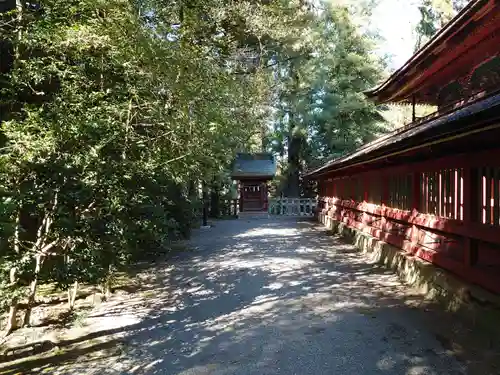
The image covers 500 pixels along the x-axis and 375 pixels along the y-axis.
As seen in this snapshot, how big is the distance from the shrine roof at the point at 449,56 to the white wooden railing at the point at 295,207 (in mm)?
14018

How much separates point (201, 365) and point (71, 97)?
353 cm

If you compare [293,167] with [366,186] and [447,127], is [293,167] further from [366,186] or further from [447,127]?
[447,127]

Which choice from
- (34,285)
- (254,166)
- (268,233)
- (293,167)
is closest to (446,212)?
(34,285)

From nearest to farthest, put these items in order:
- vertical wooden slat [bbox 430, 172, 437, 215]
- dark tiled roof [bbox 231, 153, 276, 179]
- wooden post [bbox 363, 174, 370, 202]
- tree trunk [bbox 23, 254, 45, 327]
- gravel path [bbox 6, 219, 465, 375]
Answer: gravel path [bbox 6, 219, 465, 375], tree trunk [bbox 23, 254, 45, 327], vertical wooden slat [bbox 430, 172, 437, 215], wooden post [bbox 363, 174, 370, 202], dark tiled roof [bbox 231, 153, 276, 179]

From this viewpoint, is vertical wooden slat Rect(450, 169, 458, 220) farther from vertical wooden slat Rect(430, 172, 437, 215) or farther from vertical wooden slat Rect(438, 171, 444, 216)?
vertical wooden slat Rect(430, 172, 437, 215)

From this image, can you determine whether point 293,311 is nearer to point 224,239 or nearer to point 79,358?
point 79,358

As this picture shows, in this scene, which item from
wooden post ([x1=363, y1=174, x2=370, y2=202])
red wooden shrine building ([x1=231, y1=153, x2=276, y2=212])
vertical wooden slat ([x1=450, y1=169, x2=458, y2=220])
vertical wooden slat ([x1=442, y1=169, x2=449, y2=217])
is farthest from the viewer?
red wooden shrine building ([x1=231, y1=153, x2=276, y2=212])

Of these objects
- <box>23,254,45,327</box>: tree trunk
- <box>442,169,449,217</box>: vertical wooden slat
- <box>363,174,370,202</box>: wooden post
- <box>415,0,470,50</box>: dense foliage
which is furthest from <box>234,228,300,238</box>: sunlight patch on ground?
<box>415,0,470,50</box>: dense foliage

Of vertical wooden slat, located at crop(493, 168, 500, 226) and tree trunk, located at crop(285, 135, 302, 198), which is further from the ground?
tree trunk, located at crop(285, 135, 302, 198)

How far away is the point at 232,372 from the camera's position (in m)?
3.87

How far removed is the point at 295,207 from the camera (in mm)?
25719

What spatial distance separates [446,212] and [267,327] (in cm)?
347

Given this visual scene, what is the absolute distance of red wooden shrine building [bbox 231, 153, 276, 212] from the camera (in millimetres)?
25062

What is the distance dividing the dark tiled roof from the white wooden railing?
2022 millimetres
